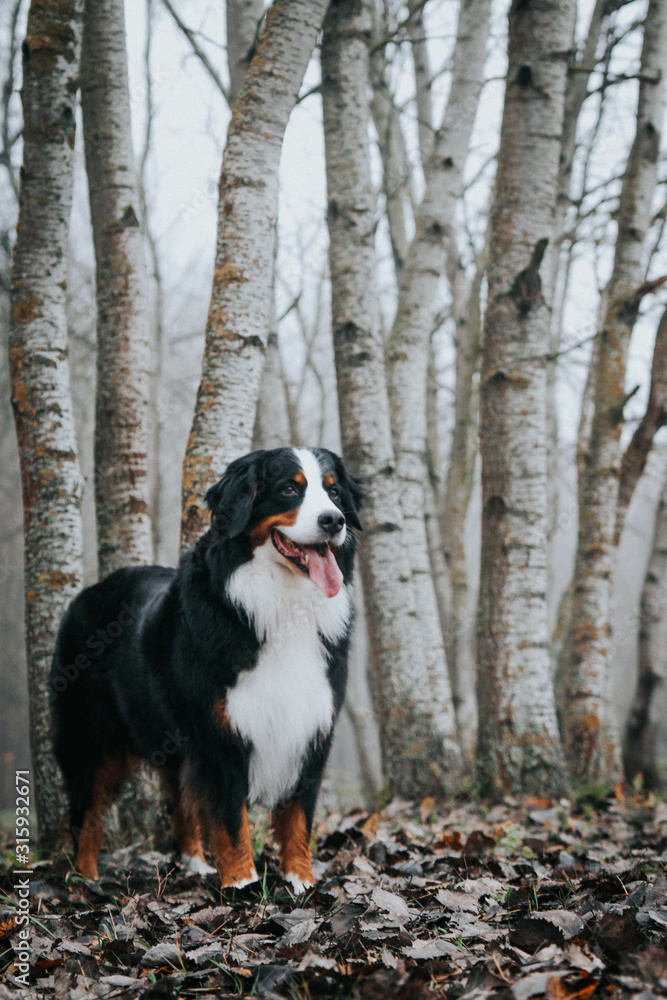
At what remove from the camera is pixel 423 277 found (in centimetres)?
645

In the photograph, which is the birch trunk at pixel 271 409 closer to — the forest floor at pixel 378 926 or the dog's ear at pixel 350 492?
the dog's ear at pixel 350 492

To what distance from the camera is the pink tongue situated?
10.4 feet

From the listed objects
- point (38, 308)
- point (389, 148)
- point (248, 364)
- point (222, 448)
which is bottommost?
point (222, 448)

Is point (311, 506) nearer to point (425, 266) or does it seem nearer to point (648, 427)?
point (425, 266)

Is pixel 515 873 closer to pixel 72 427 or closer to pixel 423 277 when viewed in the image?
pixel 72 427

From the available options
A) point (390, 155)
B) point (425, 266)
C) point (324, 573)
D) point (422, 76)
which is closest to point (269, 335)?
point (425, 266)

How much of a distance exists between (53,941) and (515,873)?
1.68 m

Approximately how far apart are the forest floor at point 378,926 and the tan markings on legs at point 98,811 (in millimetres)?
85

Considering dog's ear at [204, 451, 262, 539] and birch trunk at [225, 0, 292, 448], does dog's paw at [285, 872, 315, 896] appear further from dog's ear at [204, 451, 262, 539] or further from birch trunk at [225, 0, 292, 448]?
birch trunk at [225, 0, 292, 448]

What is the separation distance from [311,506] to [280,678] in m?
0.74

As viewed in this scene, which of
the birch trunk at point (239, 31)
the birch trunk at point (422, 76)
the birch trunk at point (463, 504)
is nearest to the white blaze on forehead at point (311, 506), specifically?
the birch trunk at point (239, 31)

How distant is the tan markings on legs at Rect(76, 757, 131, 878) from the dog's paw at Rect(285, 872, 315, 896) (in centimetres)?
108

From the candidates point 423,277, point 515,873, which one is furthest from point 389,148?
point 515,873

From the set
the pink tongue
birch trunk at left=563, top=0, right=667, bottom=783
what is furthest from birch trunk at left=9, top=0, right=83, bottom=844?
birch trunk at left=563, top=0, right=667, bottom=783
